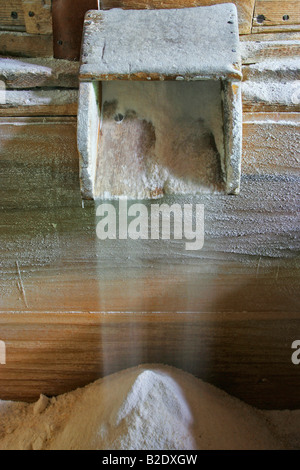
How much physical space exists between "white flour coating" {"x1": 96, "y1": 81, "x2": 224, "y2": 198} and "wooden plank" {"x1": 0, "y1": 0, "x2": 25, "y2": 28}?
247mm

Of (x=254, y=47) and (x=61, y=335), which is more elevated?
(x=254, y=47)

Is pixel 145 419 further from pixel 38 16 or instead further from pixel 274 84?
pixel 38 16

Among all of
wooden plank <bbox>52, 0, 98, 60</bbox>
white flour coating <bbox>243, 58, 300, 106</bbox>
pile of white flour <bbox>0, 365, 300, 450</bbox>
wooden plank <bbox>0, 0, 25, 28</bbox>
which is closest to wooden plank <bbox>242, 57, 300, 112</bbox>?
white flour coating <bbox>243, 58, 300, 106</bbox>

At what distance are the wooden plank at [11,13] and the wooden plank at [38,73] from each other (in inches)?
3.1

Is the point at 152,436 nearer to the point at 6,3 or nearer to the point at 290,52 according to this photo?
the point at 290,52

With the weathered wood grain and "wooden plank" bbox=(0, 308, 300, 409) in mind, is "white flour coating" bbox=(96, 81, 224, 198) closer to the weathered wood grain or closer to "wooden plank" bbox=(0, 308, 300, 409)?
the weathered wood grain

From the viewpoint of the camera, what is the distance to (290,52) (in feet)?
3.09

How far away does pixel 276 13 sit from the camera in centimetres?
94

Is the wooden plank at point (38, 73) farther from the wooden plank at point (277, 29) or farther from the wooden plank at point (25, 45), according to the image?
the wooden plank at point (277, 29)

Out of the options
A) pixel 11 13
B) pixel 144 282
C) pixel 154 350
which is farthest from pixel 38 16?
pixel 154 350

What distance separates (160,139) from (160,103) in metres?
0.09

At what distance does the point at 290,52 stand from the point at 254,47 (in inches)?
3.1

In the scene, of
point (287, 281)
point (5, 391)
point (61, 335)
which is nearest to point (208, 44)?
point (287, 281)

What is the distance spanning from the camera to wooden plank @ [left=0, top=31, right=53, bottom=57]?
97 cm
